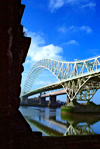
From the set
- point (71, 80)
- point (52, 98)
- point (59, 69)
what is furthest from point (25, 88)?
point (71, 80)

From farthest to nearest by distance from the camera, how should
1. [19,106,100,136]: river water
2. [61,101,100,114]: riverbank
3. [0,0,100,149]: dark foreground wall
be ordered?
[61,101,100,114]: riverbank < [19,106,100,136]: river water < [0,0,100,149]: dark foreground wall

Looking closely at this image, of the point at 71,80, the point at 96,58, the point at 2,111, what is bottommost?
the point at 2,111

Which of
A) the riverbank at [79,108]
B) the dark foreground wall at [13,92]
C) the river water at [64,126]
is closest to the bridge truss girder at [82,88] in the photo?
the riverbank at [79,108]

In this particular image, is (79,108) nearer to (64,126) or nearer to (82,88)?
(82,88)

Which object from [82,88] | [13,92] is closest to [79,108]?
[82,88]

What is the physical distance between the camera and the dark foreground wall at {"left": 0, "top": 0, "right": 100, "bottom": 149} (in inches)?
126

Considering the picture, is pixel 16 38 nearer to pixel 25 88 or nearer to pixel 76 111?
pixel 76 111

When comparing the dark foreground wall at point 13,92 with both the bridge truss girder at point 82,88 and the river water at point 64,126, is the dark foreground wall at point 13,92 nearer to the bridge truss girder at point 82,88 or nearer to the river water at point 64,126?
the river water at point 64,126

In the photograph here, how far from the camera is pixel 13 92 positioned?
412cm

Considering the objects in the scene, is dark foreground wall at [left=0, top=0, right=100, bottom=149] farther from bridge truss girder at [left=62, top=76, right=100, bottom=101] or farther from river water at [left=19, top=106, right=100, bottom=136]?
bridge truss girder at [left=62, top=76, right=100, bottom=101]

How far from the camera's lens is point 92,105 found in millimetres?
42781

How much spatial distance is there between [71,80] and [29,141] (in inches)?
1559

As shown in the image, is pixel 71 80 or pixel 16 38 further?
pixel 71 80

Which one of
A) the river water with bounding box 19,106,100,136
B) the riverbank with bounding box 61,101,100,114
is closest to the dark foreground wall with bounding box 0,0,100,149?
the river water with bounding box 19,106,100,136
